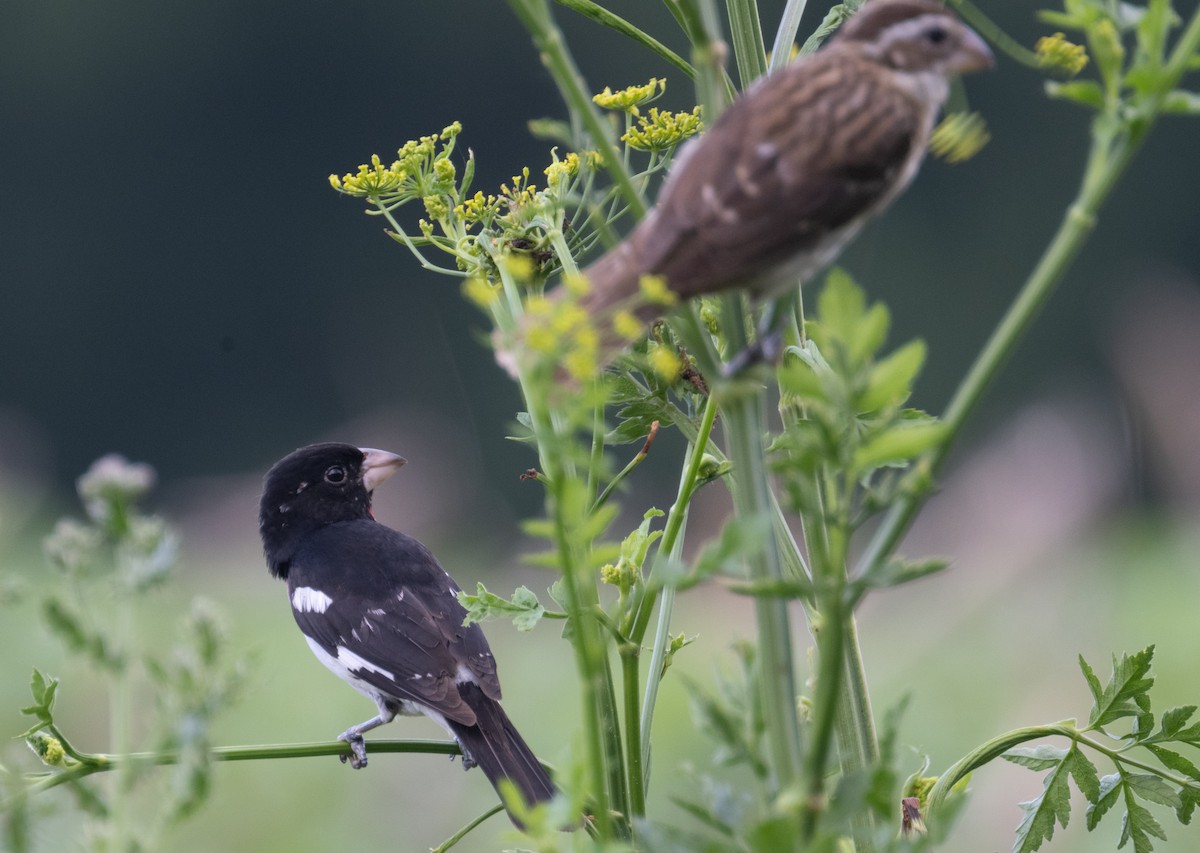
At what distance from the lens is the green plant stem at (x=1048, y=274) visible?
656 millimetres

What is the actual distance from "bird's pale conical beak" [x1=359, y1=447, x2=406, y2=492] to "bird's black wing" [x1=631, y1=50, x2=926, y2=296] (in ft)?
6.02

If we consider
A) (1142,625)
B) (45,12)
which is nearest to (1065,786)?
(1142,625)

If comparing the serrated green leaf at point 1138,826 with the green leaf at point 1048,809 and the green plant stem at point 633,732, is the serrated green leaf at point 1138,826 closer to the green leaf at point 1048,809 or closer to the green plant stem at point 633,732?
the green leaf at point 1048,809

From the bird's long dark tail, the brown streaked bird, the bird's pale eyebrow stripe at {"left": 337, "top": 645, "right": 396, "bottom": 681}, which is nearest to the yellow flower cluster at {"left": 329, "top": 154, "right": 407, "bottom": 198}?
the brown streaked bird

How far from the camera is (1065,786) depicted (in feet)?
3.46

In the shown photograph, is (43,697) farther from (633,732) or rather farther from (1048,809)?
(1048,809)

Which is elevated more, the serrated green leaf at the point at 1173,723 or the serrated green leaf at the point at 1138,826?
the serrated green leaf at the point at 1173,723

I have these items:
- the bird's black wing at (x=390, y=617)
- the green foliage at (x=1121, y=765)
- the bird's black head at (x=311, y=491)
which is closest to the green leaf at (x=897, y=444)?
the green foliage at (x=1121, y=765)

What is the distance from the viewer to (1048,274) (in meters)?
0.67

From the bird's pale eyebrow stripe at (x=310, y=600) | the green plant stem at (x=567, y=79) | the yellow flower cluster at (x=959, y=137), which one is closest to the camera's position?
the green plant stem at (x=567, y=79)

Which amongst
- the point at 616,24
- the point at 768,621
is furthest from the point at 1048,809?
the point at 616,24

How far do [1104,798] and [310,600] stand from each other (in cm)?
163

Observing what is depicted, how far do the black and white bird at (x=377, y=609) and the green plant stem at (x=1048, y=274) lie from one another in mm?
1122

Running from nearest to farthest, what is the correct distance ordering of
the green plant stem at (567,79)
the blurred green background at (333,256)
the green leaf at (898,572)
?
the green leaf at (898,572)
the green plant stem at (567,79)
the blurred green background at (333,256)
